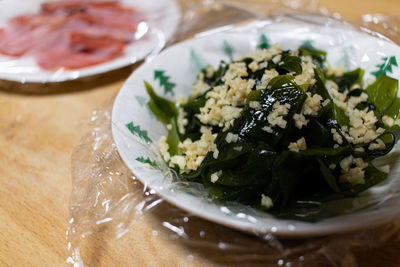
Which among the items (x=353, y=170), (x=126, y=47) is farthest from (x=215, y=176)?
(x=126, y=47)

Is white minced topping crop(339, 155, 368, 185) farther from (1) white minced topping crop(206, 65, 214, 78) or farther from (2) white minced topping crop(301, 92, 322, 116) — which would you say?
(1) white minced topping crop(206, 65, 214, 78)

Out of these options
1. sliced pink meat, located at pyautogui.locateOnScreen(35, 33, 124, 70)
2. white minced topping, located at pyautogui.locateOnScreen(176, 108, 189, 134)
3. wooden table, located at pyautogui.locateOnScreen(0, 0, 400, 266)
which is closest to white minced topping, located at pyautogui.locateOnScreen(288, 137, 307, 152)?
wooden table, located at pyautogui.locateOnScreen(0, 0, 400, 266)

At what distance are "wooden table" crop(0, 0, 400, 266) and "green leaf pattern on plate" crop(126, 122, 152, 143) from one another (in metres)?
0.30

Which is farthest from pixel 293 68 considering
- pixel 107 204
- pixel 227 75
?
pixel 107 204

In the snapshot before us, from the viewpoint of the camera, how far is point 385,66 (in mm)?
1449

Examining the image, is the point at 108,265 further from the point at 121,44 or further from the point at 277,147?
the point at 121,44

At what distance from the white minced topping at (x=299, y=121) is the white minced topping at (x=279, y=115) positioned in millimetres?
34

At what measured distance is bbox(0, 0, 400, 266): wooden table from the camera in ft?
3.73

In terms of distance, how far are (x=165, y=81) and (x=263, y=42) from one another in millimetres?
527

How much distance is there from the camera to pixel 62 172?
154 cm

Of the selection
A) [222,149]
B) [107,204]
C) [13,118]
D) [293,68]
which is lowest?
[13,118]

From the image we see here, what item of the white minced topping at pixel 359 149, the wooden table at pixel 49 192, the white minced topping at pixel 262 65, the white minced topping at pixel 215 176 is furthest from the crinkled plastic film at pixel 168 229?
the white minced topping at pixel 262 65

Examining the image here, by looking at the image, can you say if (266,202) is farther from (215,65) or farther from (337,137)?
(215,65)

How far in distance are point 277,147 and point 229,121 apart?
7.5 inches
